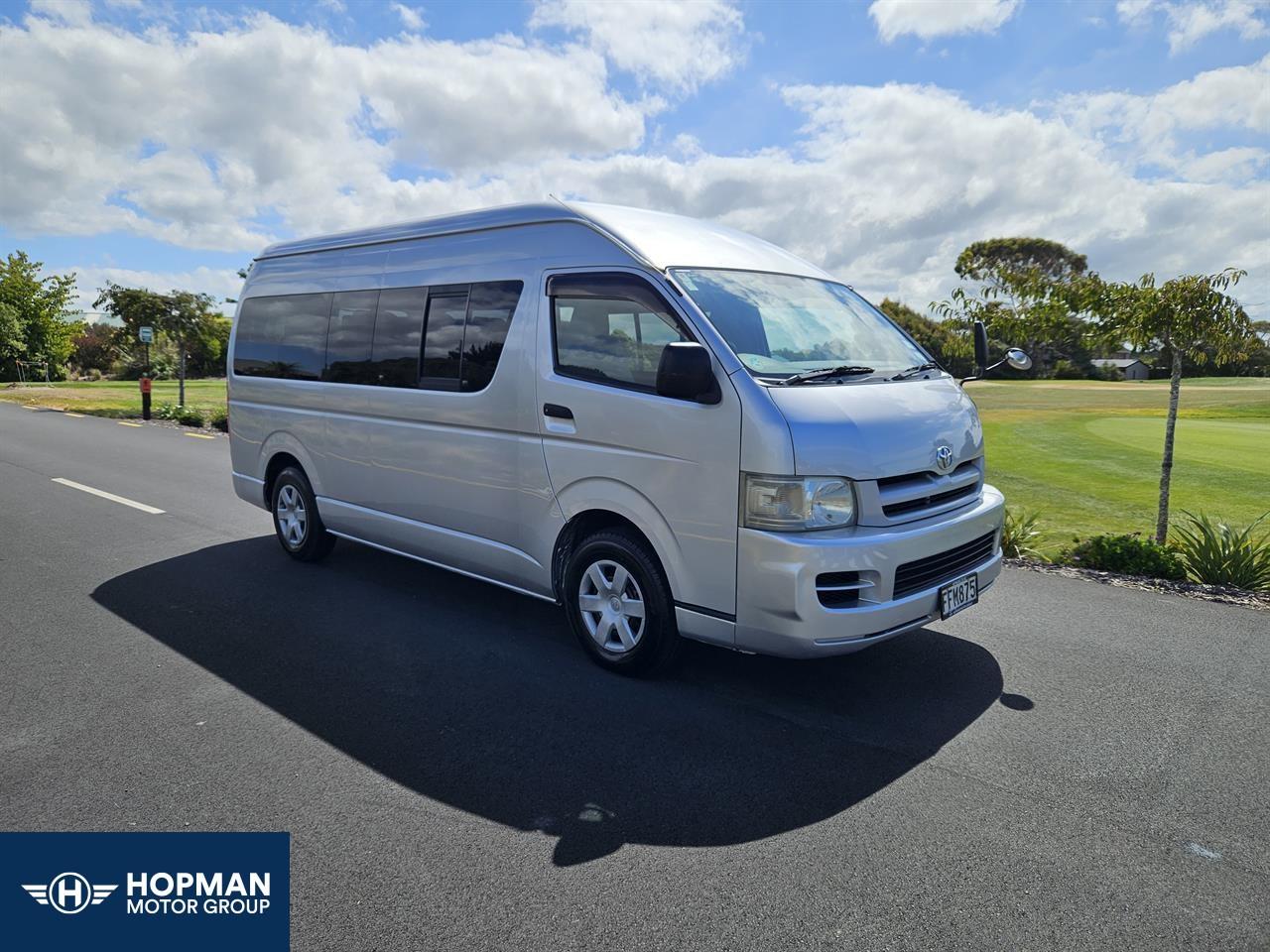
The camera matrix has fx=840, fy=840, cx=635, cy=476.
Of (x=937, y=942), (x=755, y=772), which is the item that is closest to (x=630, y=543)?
(x=755, y=772)

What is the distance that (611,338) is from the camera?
430cm

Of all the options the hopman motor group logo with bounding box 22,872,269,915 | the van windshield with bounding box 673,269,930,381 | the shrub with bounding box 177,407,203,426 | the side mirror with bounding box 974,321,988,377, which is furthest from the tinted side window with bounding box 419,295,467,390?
the shrub with bounding box 177,407,203,426

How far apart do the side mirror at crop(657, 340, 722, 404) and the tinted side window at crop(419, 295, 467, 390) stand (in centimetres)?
172

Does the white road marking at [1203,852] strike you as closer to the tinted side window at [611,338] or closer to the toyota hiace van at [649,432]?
the toyota hiace van at [649,432]

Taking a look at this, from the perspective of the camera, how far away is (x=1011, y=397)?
112ft

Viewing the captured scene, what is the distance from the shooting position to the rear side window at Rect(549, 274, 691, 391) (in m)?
4.13

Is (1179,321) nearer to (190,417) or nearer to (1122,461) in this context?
(1122,461)

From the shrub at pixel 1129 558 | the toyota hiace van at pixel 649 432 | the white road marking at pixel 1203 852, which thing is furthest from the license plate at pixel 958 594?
the shrub at pixel 1129 558

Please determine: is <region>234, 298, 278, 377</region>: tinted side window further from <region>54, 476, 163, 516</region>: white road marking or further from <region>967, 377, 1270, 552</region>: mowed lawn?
<region>967, 377, 1270, 552</region>: mowed lawn

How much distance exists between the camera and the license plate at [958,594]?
4059mm

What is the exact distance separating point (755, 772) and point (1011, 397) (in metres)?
34.2

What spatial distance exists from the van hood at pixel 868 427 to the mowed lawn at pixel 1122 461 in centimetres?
427

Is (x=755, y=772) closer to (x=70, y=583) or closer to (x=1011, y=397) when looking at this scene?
(x=70, y=583)

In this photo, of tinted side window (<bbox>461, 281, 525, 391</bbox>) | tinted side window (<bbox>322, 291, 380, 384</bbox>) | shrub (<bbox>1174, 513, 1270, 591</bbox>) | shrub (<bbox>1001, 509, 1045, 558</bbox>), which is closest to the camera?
tinted side window (<bbox>461, 281, 525, 391</bbox>)
